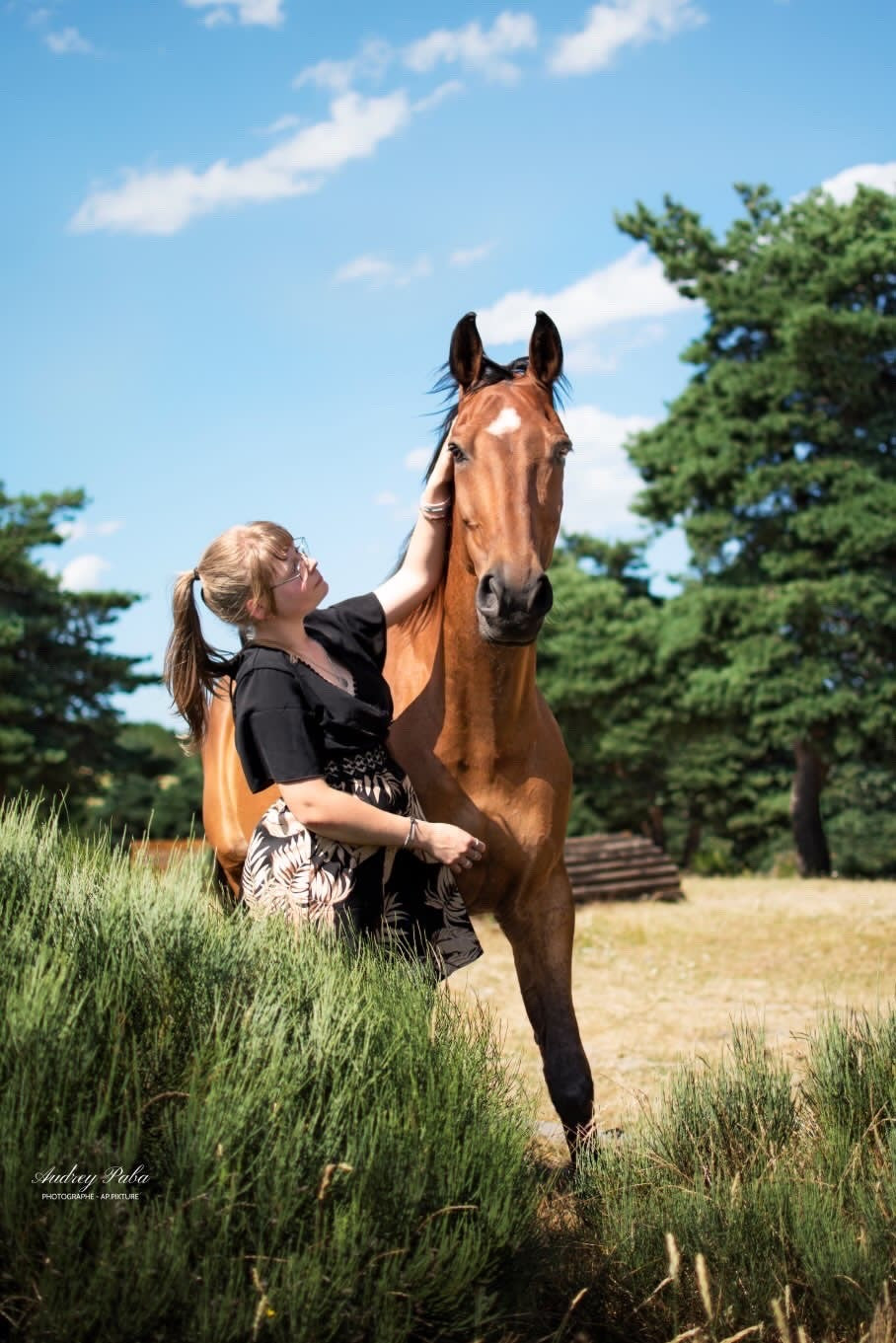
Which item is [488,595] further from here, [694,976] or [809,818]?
[809,818]

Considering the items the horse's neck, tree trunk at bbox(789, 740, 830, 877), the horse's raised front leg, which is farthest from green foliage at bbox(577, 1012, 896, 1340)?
tree trunk at bbox(789, 740, 830, 877)

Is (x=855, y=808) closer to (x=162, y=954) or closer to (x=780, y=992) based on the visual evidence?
(x=780, y=992)

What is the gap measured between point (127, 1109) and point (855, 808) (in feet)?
86.9

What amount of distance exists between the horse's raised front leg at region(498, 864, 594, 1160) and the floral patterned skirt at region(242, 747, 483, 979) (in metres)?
0.21

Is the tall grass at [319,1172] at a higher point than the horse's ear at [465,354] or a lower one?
lower

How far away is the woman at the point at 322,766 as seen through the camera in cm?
291

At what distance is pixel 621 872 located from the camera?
615 inches

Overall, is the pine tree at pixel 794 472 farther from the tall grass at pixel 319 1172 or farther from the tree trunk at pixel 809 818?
the tall grass at pixel 319 1172

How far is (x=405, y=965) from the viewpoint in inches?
111

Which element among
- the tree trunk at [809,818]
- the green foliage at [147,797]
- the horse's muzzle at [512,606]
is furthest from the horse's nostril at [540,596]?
the green foliage at [147,797]

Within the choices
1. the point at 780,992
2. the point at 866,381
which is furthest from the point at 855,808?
the point at 780,992

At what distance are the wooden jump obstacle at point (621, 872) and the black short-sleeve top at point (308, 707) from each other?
39.9 feet

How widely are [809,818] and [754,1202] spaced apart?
1888 cm

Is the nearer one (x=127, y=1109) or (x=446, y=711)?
(x=127, y=1109)
